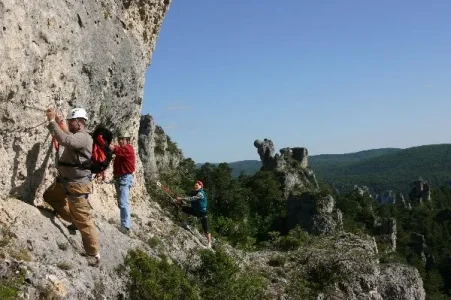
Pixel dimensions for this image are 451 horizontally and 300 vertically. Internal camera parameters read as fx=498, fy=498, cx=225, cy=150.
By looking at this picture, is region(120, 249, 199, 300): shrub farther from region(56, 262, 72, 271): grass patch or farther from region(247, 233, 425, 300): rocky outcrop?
region(247, 233, 425, 300): rocky outcrop

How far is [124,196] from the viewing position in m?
10.2

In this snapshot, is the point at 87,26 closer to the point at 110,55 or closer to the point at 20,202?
the point at 110,55

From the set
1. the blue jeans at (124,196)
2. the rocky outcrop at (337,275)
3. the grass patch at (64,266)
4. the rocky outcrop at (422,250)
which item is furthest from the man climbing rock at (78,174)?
the rocky outcrop at (422,250)

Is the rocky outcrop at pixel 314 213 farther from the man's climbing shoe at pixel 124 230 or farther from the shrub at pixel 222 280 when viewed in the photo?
the man's climbing shoe at pixel 124 230

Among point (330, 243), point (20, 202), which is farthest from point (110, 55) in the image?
point (330, 243)

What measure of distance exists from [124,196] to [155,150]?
32.6m

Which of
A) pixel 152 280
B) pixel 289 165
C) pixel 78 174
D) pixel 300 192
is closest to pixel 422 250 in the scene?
pixel 289 165

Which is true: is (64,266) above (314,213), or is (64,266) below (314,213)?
above

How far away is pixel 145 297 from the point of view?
26.0ft

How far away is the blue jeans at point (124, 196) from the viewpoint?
10.2m

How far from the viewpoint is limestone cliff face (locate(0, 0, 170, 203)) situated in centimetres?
762

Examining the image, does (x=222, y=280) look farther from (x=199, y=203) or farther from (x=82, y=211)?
(x=82, y=211)

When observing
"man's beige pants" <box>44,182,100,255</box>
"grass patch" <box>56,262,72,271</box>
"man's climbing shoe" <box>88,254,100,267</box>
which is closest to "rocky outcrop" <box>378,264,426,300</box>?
"man's climbing shoe" <box>88,254,100,267</box>

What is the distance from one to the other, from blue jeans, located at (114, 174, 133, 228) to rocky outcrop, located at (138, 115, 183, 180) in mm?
11741
